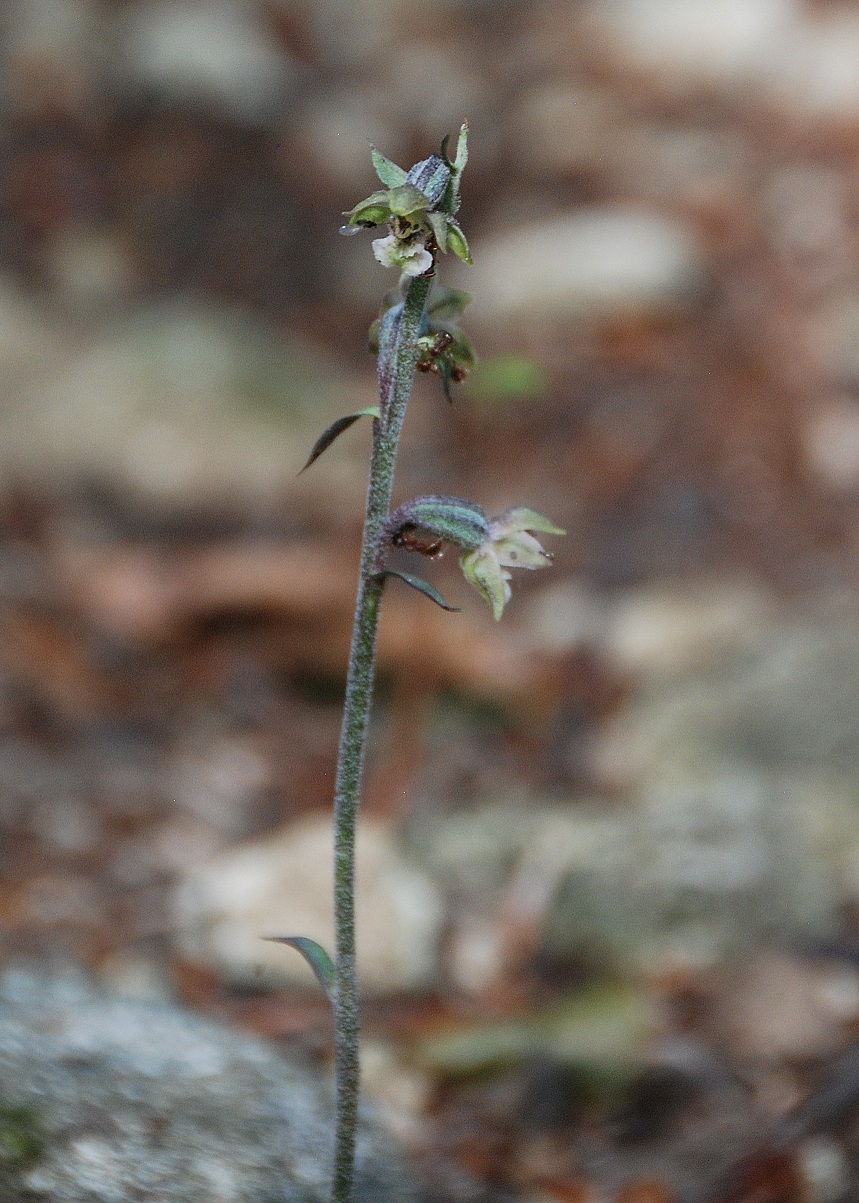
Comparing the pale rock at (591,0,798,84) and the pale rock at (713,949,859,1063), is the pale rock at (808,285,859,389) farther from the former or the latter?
the pale rock at (713,949,859,1063)

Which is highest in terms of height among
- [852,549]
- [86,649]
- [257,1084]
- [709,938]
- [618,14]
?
[618,14]

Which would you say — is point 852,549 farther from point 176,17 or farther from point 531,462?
point 176,17

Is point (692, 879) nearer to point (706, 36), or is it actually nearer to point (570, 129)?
point (570, 129)

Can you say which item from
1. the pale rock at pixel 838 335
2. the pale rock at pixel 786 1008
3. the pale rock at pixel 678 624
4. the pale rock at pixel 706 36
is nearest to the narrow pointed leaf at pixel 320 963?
the pale rock at pixel 786 1008

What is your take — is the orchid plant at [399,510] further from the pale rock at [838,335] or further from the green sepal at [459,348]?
the pale rock at [838,335]

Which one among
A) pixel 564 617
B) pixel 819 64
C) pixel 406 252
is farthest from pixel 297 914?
pixel 819 64

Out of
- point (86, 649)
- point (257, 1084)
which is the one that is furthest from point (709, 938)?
point (86, 649)
